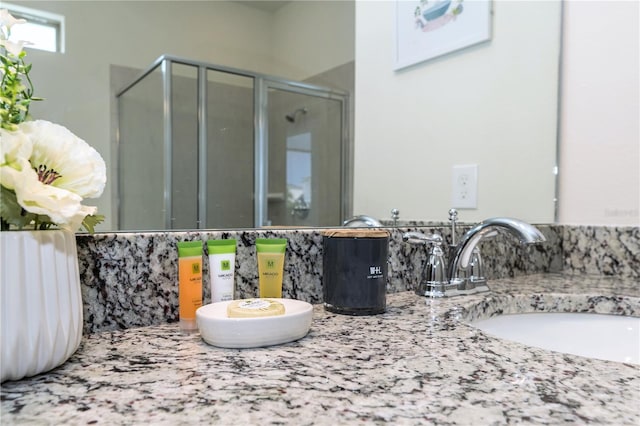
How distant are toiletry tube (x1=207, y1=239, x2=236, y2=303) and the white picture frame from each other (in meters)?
0.80

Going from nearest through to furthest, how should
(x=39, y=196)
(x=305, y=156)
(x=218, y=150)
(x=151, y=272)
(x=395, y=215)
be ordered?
1. (x=39, y=196)
2. (x=151, y=272)
3. (x=218, y=150)
4. (x=305, y=156)
5. (x=395, y=215)

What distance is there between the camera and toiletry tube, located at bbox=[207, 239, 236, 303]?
63 cm

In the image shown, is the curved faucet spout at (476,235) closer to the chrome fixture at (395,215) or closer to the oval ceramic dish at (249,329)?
the chrome fixture at (395,215)

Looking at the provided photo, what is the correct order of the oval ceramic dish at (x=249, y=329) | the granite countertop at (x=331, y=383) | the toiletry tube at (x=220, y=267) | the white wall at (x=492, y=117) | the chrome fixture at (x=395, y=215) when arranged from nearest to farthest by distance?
the granite countertop at (x=331, y=383)
the oval ceramic dish at (x=249, y=329)
the toiletry tube at (x=220, y=267)
the chrome fixture at (x=395, y=215)
the white wall at (x=492, y=117)

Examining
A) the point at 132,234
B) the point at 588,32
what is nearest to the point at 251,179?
the point at 132,234

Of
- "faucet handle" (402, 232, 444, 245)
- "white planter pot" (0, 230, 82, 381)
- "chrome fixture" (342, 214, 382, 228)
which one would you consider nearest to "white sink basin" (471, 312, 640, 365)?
"faucet handle" (402, 232, 444, 245)

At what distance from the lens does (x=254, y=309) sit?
0.55 m

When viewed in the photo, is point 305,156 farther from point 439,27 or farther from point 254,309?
point 439,27

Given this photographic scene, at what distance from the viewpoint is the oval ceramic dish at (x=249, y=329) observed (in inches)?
20.5

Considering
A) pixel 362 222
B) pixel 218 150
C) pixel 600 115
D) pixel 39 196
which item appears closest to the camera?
pixel 39 196

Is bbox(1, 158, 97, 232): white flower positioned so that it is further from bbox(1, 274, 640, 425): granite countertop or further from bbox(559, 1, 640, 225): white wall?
bbox(559, 1, 640, 225): white wall

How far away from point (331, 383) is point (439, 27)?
1098 mm

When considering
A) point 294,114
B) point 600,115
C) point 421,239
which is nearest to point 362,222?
point 421,239

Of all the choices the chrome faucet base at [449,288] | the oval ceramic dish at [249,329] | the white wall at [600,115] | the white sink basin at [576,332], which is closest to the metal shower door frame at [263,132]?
the oval ceramic dish at [249,329]
